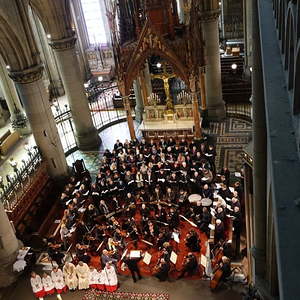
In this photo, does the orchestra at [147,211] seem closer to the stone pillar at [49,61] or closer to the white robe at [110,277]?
the white robe at [110,277]

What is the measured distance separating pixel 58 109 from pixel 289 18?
922 inches

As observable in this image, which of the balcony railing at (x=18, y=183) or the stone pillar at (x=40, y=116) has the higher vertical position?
the stone pillar at (x=40, y=116)

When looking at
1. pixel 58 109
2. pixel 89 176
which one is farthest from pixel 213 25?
pixel 58 109

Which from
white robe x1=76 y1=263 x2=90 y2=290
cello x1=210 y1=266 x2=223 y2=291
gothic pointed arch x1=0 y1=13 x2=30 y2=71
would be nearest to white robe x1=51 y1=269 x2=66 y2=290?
white robe x1=76 y1=263 x2=90 y2=290

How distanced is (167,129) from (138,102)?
10.3ft

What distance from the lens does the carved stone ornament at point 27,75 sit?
16.2 meters

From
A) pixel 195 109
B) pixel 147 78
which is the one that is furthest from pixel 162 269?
pixel 147 78

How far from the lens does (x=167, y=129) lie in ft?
66.3

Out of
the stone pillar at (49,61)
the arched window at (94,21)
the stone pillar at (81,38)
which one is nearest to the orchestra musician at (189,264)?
the stone pillar at (49,61)

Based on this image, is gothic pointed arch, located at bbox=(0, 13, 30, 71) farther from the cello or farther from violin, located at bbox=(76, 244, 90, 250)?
the cello

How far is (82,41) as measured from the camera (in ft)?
99.5

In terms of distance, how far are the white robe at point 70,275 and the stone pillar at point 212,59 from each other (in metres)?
11.3

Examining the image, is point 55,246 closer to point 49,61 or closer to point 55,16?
point 55,16

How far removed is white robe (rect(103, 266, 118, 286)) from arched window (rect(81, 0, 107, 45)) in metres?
21.3
